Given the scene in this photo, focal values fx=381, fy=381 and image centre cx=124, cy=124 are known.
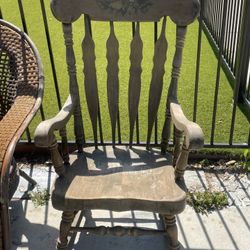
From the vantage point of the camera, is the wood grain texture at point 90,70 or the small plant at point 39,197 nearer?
the wood grain texture at point 90,70

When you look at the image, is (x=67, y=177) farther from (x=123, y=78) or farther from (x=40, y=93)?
(x=123, y=78)

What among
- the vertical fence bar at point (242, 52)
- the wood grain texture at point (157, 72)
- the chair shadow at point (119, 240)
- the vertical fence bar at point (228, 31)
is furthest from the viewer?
the vertical fence bar at point (228, 31)

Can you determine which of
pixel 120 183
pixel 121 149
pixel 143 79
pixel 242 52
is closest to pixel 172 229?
pixel 120 183

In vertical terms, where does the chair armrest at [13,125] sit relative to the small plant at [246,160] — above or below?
above

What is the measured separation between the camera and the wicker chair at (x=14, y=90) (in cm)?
145

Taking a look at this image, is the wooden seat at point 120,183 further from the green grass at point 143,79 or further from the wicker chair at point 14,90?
the green grass at point 143,79

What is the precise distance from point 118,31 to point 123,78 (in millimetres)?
1186

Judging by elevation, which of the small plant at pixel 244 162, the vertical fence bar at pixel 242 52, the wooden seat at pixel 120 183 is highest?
the vertical fence bar at pixel 242 52

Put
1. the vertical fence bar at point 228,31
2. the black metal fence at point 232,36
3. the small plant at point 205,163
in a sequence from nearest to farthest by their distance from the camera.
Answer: the small plant at point 205,163, the black metal fence at point 232,36, the vertical fence bar at point 228,31

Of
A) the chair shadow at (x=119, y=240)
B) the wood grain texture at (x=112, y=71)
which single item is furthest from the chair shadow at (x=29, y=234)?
the wood grain texture at (x=112, y=71)

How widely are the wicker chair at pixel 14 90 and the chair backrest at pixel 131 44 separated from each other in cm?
22

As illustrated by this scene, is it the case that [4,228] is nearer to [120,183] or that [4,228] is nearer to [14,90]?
[120,183]

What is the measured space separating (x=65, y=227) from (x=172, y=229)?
0.51 metres

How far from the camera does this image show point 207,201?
2264 mm
